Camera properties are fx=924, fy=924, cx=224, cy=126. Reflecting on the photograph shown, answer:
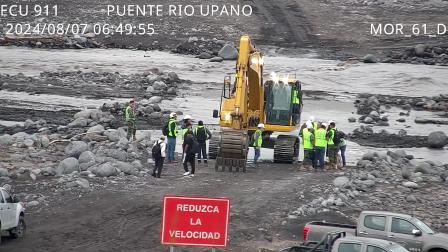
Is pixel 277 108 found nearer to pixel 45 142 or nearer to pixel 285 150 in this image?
pixel 285 150

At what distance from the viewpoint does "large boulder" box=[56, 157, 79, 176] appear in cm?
2808

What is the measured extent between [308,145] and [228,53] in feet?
124

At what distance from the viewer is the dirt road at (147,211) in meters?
21.7

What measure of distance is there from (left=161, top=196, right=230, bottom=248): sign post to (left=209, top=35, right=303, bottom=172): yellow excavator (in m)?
14.3

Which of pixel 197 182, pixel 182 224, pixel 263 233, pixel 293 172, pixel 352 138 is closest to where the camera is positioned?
pixel 182 224

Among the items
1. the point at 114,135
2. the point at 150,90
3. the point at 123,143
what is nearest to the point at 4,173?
the point at 123,143

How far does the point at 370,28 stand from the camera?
2990 inches

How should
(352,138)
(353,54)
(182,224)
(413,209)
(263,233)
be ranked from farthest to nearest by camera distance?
(353,54) < (352,138) < (413,209) < (263,233) < (182,224)

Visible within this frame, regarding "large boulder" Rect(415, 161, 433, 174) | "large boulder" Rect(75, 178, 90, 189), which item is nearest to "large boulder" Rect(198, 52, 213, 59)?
"large boulder" Rect(415, 161, 433, 174)

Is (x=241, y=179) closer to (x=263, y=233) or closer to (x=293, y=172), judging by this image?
(x=293, y=172)

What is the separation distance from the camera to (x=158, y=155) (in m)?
28.3

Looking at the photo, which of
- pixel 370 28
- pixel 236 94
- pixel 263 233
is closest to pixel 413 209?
pixel 263 233

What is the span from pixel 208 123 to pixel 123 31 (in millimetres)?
32205

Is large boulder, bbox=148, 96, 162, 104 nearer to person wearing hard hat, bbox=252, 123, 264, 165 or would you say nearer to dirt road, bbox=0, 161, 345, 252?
person wearing hard hat, bbox=252, 123, 264, 165
